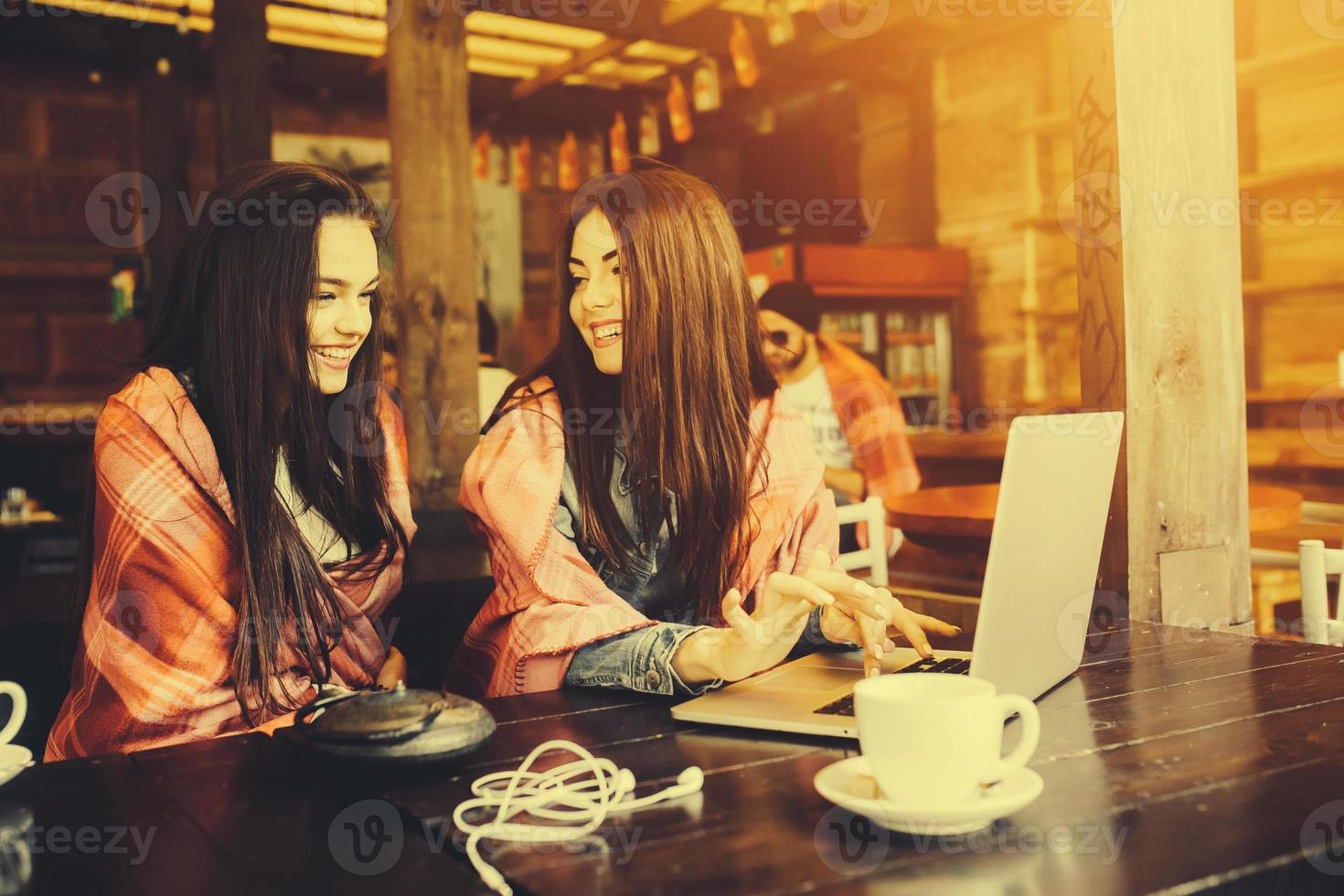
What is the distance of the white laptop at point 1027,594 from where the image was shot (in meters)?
0.96

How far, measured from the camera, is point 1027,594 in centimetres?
103

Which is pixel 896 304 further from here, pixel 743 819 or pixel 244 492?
pixel 743 819

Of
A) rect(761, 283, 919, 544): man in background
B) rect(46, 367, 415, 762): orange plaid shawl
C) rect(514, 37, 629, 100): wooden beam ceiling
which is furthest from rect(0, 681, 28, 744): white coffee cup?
rect(514, 37, 629, 100): wooden beam ceiling

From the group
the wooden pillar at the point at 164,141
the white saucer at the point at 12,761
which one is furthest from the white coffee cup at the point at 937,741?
the wooden pillar at the point at 164,141

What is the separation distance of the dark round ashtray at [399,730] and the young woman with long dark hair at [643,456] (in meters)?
0.42

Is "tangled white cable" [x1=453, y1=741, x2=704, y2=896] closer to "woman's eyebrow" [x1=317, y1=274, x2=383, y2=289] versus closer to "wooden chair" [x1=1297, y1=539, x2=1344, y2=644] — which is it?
"woman's eyebrow" [x1=317, y1=274, x2=383, y2=289]

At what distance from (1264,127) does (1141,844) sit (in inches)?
222

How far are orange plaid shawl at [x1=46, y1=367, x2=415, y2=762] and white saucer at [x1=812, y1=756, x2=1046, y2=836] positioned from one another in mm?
893

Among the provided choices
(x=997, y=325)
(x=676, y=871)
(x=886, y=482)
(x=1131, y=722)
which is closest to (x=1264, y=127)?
(x=997, y=325)

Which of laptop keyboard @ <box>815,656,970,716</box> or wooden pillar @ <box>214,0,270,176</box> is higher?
wooden pillar @ <box>214,0,270,176</box>

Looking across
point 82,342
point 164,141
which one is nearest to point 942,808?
point 164,141

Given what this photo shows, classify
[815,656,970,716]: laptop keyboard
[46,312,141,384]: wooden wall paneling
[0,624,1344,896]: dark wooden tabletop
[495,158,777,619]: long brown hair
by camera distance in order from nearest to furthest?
1. [0,624,1344,896]: dark wooden tabletop
2. [815,656,970,716]: laptop keyboard
3. [495,158,777,619]: long brown hair
4. [46,312,141,384]: wooden wall paneling

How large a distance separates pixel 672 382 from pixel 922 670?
0.57m

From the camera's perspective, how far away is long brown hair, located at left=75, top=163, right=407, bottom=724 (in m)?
1.45
